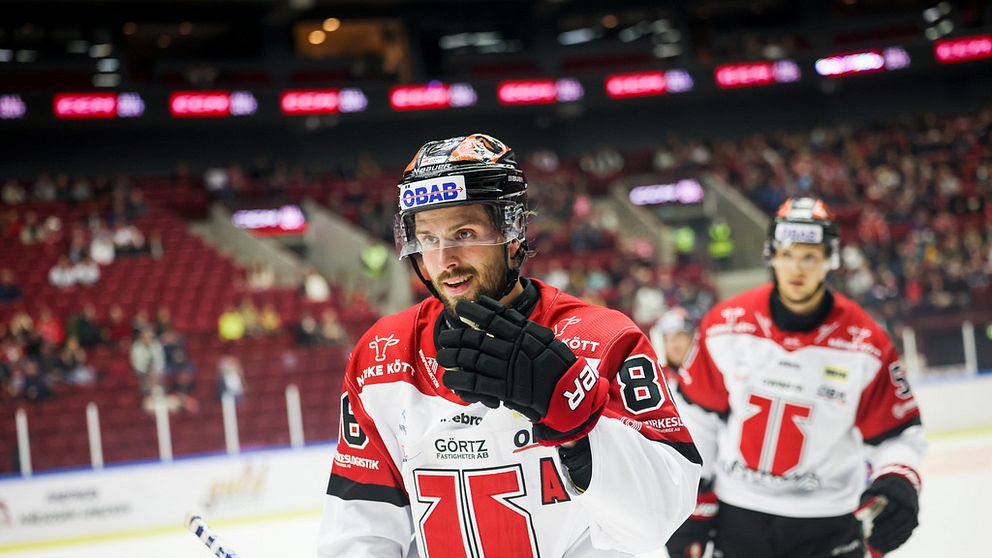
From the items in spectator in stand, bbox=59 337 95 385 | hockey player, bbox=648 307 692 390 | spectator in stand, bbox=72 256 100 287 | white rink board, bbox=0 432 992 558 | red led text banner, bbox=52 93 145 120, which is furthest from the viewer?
red led text banner, bbox=52 93 145 120

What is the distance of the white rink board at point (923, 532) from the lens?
6.03m

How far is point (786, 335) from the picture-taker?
3.43 metres

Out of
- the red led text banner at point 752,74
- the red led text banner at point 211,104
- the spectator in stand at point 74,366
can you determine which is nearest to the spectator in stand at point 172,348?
the spectator in stand at point 74,366

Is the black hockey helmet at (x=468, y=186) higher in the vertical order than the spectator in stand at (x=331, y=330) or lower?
higher

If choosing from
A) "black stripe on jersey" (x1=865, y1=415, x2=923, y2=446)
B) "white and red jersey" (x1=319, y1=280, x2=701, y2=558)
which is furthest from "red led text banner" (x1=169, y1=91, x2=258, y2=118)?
"white and red jersey" (x1=319, y1=280, x2=701, y2=558)

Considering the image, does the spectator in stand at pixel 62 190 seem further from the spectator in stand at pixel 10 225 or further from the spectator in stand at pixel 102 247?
the spectator in stand at pixel 102 247

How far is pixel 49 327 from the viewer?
11.0m

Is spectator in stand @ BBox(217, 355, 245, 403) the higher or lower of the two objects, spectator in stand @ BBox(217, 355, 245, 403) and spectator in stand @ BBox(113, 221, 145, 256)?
the lower

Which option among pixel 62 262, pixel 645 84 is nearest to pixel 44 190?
pixel 62 262

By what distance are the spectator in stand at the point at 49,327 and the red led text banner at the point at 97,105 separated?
18.3 feet

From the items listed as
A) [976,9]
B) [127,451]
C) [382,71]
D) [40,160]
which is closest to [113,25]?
[40,160]

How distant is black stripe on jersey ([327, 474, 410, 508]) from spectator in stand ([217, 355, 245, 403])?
698cm

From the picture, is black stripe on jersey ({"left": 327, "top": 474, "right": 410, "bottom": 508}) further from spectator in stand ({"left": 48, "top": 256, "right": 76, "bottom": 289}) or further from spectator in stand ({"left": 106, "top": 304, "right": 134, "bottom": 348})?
spectator in stand ({"left": 48, "top": 256, "right": 76, "bottom": 289})

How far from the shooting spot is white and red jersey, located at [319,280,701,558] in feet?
5.93
